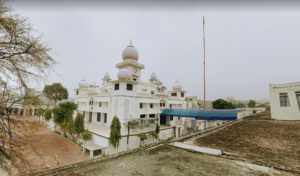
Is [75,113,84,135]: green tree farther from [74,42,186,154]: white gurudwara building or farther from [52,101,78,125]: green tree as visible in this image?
[52,101,78,125]: green tree

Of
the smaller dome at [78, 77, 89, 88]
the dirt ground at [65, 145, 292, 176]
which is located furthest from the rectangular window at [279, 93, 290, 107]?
the smaller dome at [78, 77, 89, 88]

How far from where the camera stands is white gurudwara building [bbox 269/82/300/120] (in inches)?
571

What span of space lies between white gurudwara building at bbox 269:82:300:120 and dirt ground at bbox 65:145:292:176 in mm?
15639

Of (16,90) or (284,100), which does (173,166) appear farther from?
(284,100)

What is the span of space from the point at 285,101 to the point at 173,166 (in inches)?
721

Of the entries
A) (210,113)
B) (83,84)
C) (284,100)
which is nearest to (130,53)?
(83,84)

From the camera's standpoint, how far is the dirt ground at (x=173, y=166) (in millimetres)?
4070

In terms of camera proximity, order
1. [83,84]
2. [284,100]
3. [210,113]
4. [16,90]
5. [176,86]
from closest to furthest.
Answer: [16,90] < [284,100] < [210,113] < [176,86] < [83,84]

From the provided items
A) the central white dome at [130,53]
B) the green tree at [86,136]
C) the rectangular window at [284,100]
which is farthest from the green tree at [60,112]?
the rectangular window at [284,100]

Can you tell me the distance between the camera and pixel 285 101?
50.2 feet

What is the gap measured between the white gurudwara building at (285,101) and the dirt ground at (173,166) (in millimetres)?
15639

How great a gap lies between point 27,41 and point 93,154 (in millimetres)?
13151

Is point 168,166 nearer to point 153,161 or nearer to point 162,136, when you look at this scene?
point 153,161

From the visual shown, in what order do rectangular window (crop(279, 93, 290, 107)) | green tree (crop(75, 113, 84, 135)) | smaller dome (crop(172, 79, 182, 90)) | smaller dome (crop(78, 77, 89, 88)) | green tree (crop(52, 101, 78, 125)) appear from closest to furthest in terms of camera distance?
rectangular window (crop(279, 93, 290, 107)), green tree (crop(75, 113, 84, 135)), green tree (crop(52, 101, 78, 125)), smaller dome (crop(172, 79, 182, 90)), smaller dome (crop(78, 77, 89, 88))
